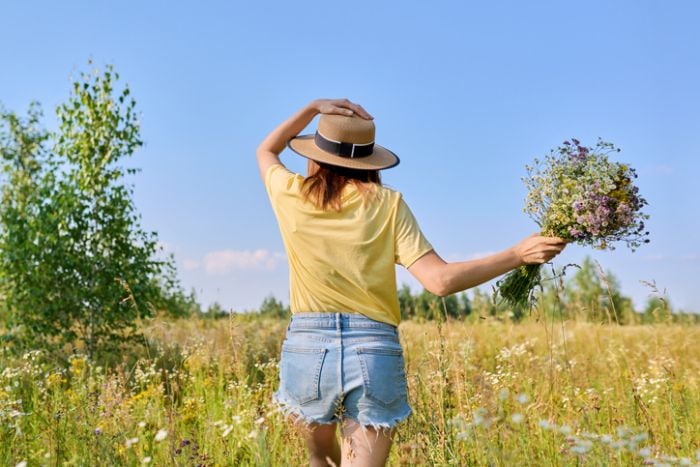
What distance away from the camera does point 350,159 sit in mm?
3234

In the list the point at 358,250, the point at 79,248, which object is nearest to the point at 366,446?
the point at 358,250

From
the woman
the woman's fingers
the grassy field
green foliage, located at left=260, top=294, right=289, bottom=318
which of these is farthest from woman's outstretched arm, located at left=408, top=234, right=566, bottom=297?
green foliage, located at left=260, top=294, right=289, bottom=318

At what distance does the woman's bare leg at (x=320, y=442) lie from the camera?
10.3 feet

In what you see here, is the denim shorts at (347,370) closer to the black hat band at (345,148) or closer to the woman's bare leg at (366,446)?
the woman's bare leg at (366,446)

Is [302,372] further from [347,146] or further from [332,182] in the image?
[347,146]

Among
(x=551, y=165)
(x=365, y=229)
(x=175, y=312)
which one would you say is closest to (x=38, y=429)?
(x=365, y=229)

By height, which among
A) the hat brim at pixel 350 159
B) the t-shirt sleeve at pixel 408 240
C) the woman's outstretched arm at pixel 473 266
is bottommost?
the woman's outstretched arm at pixel 473 266

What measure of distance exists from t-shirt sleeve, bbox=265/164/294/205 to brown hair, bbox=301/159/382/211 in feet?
0.31

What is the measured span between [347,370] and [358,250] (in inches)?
19.3

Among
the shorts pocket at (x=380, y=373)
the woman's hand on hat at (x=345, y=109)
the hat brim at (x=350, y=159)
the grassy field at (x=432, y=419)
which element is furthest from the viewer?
the grassy field at (x=432, y=419)

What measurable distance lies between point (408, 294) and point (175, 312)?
288 inches

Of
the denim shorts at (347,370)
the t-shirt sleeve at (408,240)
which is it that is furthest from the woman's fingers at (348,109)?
the denim shorts at (347,370)

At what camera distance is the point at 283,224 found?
3.19 metres

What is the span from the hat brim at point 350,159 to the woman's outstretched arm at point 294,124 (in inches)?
5.8
